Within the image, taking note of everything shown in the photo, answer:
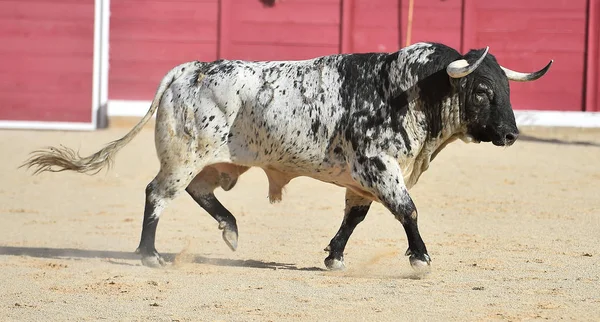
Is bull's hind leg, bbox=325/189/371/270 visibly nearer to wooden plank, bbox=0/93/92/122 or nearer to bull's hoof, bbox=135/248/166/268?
bull's hoof, bbox=135/248/166/268

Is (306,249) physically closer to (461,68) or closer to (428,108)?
(428,108)

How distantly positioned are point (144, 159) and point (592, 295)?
20.9ft

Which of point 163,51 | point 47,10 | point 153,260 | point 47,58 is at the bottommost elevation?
point 153,260

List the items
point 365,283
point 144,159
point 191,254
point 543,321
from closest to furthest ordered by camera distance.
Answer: point 543,321, point 365,283, point 191,254, point 144,159

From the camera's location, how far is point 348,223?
670 cm

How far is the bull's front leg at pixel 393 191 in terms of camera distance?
613 centimetres

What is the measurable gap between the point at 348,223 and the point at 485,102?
1017mm

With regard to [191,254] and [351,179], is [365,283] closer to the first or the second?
[351,179]

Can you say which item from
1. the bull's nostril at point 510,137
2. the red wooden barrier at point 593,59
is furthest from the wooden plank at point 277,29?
the bull's nostril at point 510,137

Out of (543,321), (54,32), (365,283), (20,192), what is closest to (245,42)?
(54,32)

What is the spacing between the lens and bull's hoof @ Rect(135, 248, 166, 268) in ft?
21.4

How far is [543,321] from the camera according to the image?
5051 mm

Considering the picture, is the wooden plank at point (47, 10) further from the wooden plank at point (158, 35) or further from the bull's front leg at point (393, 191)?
the bull's front leg at point (393, 191)

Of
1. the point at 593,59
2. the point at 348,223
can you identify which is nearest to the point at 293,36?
the point at 593,59
